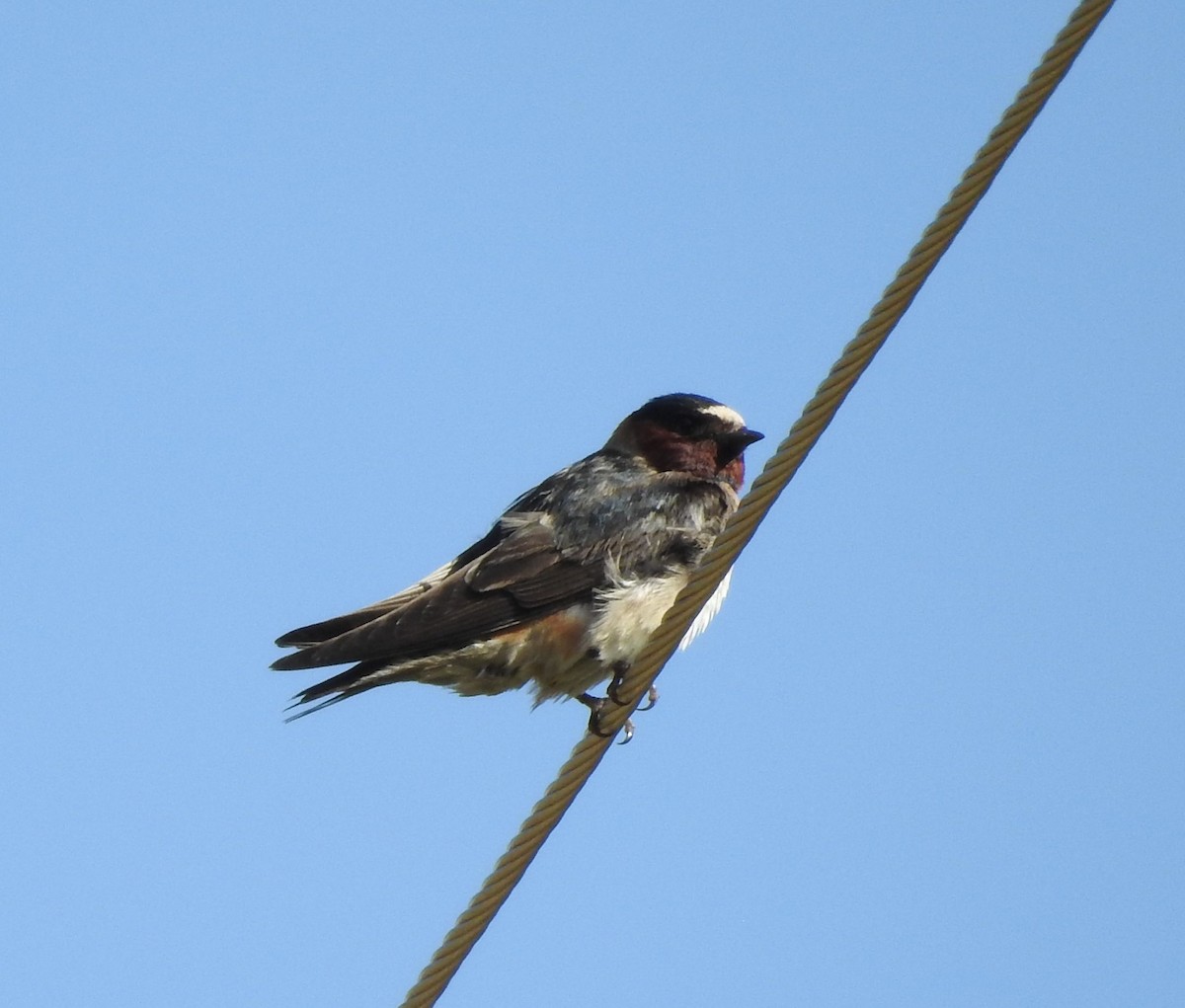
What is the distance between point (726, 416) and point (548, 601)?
170 centimetres

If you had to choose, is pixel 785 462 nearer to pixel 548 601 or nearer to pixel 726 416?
pixel 548 601

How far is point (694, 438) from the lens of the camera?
841cm

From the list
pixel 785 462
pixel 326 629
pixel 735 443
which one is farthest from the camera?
pixel 735 443

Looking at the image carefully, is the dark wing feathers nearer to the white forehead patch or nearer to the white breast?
the white breast

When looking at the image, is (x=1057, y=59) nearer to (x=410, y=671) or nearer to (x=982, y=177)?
(x=982, y=177)

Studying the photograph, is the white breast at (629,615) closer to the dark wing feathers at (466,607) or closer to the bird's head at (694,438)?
the dark wing feathers at (466,607)

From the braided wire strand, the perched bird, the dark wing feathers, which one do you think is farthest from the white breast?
the braided wire strand

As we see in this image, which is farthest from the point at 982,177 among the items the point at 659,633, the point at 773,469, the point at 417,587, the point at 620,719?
the point at 417,587

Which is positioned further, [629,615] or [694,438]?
Result: [694,438]

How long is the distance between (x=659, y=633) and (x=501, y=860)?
2.42ft

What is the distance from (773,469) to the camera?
14.5 feet

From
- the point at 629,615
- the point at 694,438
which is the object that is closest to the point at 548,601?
the point at 629,615

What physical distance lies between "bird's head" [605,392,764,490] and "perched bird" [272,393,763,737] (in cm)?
42

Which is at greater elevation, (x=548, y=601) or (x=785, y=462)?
(x=548, y=601)
